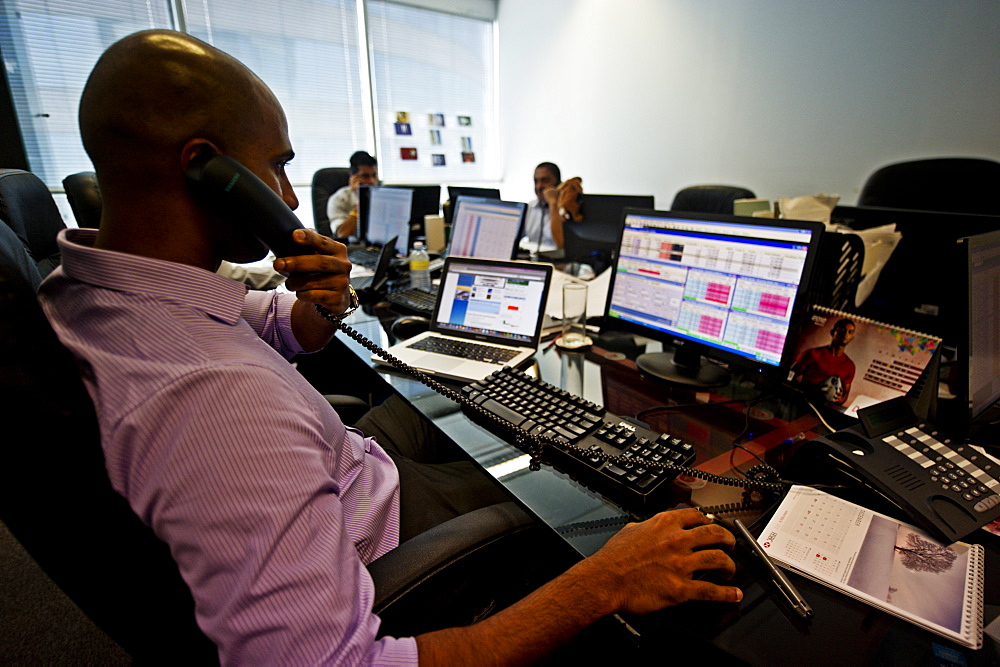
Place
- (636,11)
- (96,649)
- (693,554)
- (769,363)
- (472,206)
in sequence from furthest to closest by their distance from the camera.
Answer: (636,11)
(472,206)
(96,649)
(769,363)
(693,554)

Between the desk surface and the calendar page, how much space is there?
0.06 ft

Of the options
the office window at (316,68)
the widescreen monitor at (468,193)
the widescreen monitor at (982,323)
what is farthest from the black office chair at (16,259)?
the office window at (316,68)

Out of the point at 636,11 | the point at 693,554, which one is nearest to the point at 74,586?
the point at 693,554

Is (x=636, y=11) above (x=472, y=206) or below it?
above

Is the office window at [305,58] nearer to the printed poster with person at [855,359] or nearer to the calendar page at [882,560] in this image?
the printed poster with person at [855,359]

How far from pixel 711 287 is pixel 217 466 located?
43.2 inches

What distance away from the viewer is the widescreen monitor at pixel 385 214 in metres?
2.81

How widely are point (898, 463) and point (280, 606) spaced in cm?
89

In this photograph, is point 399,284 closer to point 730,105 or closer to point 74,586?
point 74,586

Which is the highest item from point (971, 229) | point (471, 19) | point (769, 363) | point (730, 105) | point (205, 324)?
point (471, 19)

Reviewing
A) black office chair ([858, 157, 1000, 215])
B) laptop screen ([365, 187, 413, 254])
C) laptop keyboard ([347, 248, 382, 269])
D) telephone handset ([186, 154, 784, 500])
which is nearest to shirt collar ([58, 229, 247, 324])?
telephone handset ([186, 154, 784, 500])

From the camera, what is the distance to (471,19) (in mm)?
5688

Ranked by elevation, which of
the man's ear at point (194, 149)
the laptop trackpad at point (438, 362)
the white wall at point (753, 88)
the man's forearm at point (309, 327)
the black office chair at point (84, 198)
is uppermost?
the white wall at point (753, 88)

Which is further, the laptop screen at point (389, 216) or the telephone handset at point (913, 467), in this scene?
the laptop screen at point (389, 216)
